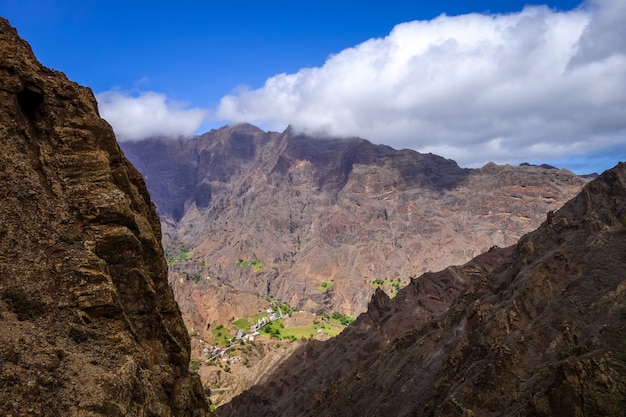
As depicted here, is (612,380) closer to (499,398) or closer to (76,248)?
(499,398)

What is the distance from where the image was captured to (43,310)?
60.7 ft

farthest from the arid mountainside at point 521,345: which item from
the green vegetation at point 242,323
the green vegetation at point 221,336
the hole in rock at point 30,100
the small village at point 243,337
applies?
the green vegetation at point 242,323

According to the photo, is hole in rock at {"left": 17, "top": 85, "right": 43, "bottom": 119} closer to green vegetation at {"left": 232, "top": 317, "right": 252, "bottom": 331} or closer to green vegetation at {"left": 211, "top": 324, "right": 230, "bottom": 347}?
green vegetation at {"left": 211, "top": 324, "right": 230, "bottom": 347}

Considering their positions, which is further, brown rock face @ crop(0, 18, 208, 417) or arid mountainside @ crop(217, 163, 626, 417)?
arid mountainside @ crop(217, 163, 626, 417)

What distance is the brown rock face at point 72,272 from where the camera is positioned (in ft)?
54.4

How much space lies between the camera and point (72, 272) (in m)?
19.9

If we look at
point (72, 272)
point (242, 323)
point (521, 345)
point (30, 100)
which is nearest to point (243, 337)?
point (242, 323)

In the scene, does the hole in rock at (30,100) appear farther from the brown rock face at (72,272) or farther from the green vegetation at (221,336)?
the green vegetation at (221,336)

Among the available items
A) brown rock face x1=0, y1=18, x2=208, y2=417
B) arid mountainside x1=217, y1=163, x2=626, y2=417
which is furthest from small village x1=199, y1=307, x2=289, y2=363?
brown rock face x1=0, y1=18, x2=208, y2=417

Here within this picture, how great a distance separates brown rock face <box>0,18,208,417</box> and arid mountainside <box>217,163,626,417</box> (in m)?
20.7

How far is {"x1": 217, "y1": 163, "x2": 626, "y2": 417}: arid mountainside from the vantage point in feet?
83.1

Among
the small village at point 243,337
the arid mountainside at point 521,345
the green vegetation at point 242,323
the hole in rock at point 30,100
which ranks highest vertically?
the hole in rock at point 30,100

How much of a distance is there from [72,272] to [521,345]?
3112 cm

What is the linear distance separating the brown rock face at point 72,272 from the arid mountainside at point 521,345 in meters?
20.7
